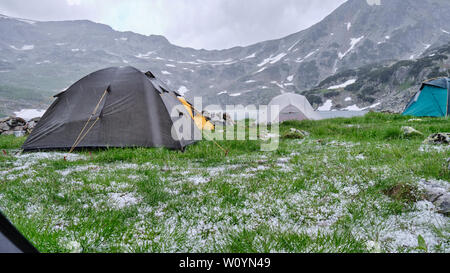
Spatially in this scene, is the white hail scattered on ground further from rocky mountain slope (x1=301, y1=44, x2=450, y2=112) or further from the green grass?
the green grass

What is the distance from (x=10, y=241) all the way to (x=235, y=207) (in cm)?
223

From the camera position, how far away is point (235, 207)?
295cm

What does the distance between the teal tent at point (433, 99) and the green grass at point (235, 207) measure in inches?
664

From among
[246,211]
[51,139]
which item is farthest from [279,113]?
[246,211]

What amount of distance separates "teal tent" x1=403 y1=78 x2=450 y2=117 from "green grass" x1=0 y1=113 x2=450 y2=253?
55.3 ft

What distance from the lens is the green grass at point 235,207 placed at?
2107 mm

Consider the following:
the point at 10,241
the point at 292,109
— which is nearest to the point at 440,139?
the point at 10,241

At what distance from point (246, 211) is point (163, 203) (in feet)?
4.02

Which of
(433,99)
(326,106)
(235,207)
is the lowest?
(235,207)

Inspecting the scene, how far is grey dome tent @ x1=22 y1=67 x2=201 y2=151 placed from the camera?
24.4ft
